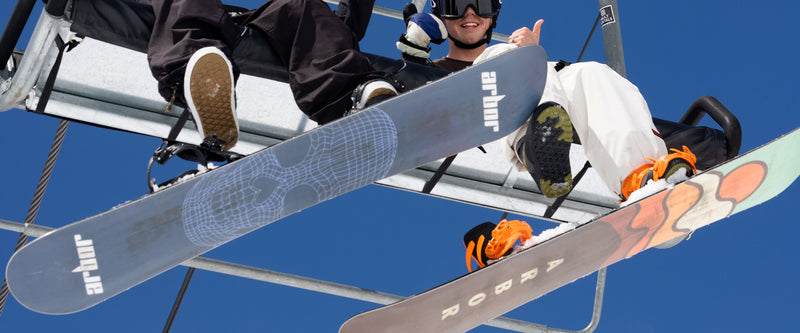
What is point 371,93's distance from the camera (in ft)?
8.66

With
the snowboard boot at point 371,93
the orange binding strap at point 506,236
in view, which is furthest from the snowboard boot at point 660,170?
the snowboard boot at point 371,93

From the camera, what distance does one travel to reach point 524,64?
2.65 meters

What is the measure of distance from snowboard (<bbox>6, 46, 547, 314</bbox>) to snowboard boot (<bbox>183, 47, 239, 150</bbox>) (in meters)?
0.11

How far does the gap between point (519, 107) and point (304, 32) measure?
2.12ft

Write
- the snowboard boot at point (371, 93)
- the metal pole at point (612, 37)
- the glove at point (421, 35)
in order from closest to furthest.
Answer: the snowboard boot at point (371, 93) → the glove at point (421, 35) → the metal pole at point (612, 37)

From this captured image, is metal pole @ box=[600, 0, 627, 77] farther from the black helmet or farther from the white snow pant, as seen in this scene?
the white snow pant

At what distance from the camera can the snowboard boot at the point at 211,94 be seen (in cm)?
251

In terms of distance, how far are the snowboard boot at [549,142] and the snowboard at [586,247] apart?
0.16 meters

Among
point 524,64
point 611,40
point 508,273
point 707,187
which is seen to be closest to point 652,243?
point 707,187

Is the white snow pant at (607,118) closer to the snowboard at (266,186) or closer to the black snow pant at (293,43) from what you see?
the snowboard at (266,186)

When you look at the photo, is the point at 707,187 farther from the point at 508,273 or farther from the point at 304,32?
the point at 304,32

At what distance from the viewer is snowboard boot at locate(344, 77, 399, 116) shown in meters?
2.63

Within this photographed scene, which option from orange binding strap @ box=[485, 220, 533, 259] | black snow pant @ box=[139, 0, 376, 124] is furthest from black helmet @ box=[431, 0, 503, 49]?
orange binding strap @ box=[485, 220, 533, 259]

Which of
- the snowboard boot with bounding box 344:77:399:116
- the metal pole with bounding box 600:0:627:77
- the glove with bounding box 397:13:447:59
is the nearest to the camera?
the snowboard boot with bounding box 344:77:399:116
